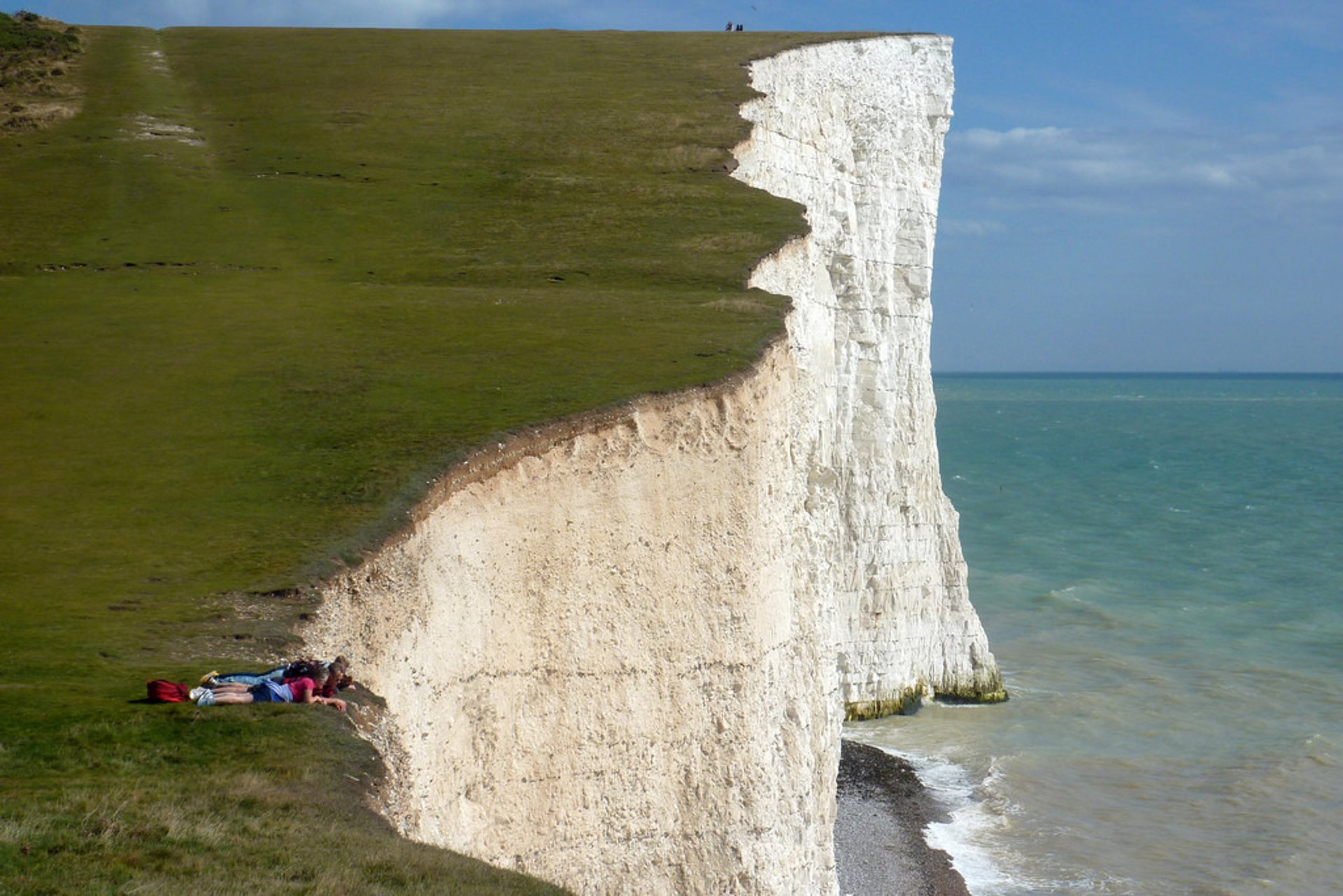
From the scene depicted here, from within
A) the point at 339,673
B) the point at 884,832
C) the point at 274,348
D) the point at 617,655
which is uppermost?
the point at 274,348

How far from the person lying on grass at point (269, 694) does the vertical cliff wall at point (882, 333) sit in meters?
21.6

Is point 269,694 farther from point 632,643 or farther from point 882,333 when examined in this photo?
point 882,333

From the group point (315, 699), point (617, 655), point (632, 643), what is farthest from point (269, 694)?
point (632, 643)

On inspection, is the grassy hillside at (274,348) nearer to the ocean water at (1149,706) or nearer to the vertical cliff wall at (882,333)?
the vertical cliff wall at (882,333)

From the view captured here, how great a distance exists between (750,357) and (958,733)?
16.1 m

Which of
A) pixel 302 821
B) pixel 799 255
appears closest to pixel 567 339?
pixel 799 255

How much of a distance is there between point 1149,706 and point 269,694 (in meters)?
27.6

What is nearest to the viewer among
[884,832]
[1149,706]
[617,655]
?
[617,655]

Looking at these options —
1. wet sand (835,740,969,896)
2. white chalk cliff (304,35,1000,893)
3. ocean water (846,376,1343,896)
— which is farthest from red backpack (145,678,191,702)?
ocean water (846,376,1343,896)

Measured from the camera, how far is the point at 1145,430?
128375 millimetres

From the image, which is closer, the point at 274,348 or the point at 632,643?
the point at 632,643

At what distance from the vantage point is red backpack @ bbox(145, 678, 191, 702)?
35.9 feet

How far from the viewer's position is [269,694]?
37.0 ft

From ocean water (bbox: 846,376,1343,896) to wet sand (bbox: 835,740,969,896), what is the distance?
54 cm
